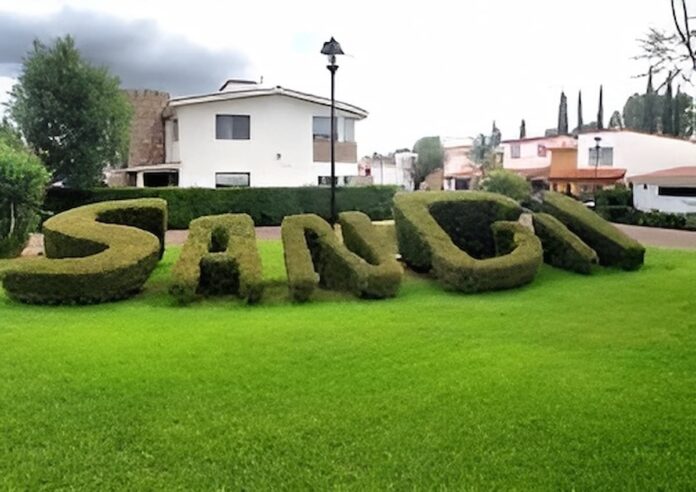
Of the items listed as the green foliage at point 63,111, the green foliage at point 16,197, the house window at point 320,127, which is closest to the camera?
the green foliage at point 16,197

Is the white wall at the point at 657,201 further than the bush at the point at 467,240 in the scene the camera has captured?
Yes

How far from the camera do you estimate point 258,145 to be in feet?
100

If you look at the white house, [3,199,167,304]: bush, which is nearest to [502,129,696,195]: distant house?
the white house

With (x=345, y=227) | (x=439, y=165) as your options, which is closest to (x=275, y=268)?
(x=345, y=227)

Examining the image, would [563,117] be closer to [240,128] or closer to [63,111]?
[240,128]

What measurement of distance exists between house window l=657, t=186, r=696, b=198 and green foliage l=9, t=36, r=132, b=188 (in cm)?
2425

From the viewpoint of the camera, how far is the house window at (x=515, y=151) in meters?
55.5

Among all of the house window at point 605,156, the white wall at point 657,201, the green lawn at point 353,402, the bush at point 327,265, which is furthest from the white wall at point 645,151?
the green lawn at point 353,402

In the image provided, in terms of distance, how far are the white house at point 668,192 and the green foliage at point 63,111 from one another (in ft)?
79.0

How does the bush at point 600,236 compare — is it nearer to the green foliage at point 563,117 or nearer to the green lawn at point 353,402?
the green lawn at point 353,402

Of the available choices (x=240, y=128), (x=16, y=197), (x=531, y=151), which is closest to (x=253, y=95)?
(x=240, y=128)

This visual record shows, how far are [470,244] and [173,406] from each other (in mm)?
9430

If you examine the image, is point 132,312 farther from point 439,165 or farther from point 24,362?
point 439,165

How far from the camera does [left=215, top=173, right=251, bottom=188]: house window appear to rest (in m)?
30.1
